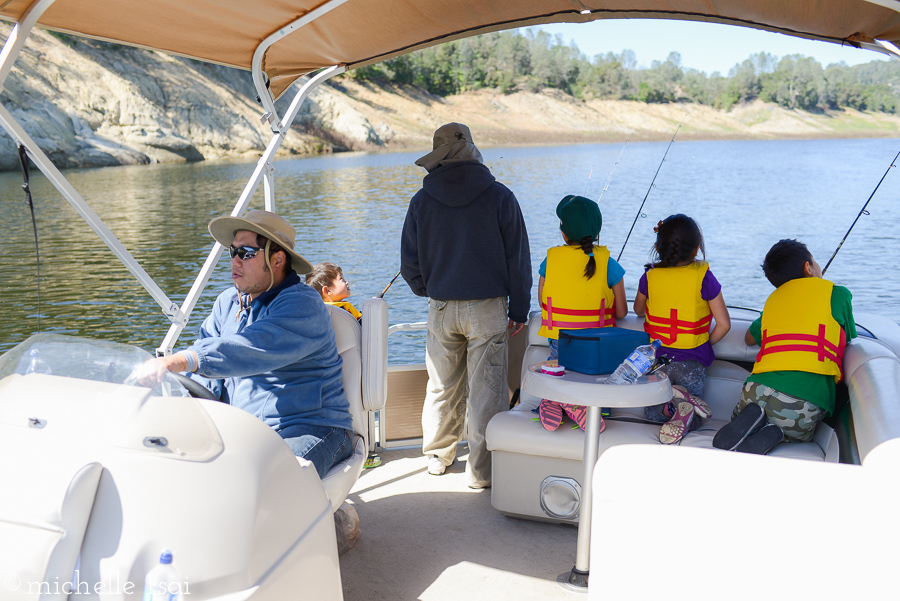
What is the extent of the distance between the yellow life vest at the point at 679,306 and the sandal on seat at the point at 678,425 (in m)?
0.29

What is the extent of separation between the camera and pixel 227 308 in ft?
8.04

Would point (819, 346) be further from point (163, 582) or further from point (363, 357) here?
point (163, 582)

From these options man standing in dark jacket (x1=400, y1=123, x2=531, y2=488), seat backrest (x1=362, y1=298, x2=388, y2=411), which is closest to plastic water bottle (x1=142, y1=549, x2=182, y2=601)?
seat backrest (x1=362, y1=298, x2=388, y2=411)

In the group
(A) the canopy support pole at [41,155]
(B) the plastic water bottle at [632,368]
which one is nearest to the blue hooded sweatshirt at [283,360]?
(A) the canopy support pole at [41,155]

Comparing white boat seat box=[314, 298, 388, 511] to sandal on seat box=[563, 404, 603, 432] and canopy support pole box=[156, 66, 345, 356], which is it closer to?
sandal on seat box=[563, 404, 603, 432]

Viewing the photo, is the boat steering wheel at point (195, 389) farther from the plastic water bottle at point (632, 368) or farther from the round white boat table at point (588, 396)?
the plastic water bottle at point (632, 368)

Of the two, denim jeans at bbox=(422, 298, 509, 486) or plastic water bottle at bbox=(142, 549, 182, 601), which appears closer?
plastic water bottle at bbox=(142, 549, 182, 601)

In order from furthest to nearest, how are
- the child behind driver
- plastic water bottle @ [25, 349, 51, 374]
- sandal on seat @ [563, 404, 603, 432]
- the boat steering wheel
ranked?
1. the child behind driver
2. sandal on seat @ [563, 404, 603, 432]
3. the boat steering wheel
4. plastic water bottle @ [25, 349, 51, 374]

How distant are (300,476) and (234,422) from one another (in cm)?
22

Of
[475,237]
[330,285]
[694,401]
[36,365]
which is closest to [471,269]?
[475,237]

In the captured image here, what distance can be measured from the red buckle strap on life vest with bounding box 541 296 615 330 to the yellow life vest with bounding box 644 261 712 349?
0.20 m

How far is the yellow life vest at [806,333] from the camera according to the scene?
8.25 feet

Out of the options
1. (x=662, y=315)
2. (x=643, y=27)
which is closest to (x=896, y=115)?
(x=643, y=27)

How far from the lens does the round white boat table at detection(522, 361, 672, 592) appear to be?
215cm
